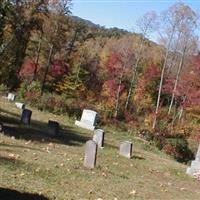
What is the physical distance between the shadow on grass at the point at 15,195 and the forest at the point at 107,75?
10.3 metres

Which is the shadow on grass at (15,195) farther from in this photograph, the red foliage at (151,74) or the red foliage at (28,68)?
the red foliage at (151,74)

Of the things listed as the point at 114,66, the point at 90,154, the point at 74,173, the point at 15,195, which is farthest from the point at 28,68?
the point at 15,195

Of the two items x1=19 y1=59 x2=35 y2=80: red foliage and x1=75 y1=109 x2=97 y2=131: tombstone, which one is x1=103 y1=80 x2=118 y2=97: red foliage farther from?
x1=75 y1=109 x2=97 y2=131: tombstone

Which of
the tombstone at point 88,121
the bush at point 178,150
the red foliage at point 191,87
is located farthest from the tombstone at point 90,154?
the red foliage at point 191,87

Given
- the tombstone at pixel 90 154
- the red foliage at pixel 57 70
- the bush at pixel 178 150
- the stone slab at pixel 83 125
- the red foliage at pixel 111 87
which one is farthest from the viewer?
the red foliage at pixel 57 70

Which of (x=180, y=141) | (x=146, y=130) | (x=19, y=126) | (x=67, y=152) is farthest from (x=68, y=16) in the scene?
(x=67, y=152)

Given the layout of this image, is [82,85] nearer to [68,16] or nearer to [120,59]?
[120,59]

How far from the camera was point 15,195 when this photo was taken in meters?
9.53

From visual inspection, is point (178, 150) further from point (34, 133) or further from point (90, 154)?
point (90, 154)

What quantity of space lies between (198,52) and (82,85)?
19109mm

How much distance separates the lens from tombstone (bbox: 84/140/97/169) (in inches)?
575

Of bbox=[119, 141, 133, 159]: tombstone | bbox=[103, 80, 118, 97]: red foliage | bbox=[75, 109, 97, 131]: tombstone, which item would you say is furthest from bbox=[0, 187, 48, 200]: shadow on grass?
bbox=[103, 80, 118, 97]: red foliage

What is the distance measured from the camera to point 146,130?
34.4 m

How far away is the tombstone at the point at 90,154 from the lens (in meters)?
14.6
